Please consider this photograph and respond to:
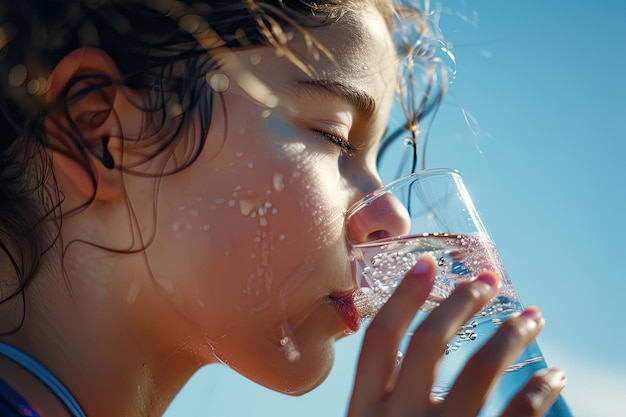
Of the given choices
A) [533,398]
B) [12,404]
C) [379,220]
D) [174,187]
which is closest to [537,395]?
[533,398]

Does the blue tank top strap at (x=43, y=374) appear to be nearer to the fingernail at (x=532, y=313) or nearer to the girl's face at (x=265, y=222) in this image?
the girl's face at (x=265, y=222)

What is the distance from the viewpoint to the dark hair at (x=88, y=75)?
6.72 ft

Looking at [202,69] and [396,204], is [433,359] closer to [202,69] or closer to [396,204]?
[396,204]

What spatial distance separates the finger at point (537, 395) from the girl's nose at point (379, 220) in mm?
505

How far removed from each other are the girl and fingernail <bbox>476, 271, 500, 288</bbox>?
0.32 metres

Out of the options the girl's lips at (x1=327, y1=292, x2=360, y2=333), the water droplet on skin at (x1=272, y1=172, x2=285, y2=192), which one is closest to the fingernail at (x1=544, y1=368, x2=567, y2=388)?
the girl's lips at (x1=327, y1=292, x2=360, y2=333)

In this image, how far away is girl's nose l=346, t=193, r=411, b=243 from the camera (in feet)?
5.94

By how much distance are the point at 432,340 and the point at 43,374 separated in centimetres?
110

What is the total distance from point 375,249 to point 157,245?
0.67 m

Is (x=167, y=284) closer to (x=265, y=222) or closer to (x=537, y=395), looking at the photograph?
(x=265, y=222)

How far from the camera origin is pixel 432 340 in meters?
1.61

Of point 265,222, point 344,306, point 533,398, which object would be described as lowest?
point 344,306

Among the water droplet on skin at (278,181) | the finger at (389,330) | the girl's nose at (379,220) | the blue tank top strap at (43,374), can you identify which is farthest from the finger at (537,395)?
the blue tank top strap at (43,374)

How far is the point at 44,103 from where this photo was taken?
2.06 metres
